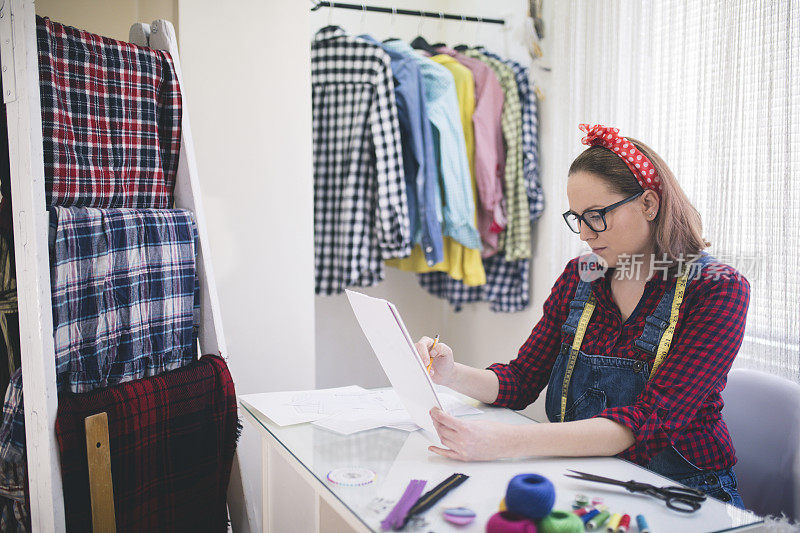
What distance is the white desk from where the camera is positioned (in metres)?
0.98

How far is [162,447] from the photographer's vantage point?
1.50 metres

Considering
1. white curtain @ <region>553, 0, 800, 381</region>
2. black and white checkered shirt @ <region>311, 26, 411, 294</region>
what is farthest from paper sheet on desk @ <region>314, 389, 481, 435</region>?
black and white checkered shirt @ <region>311, 26, 411, 294</region>

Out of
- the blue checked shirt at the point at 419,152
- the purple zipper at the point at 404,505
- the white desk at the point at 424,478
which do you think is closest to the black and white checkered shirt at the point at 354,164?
the blue checked shirt at the point at 419,152

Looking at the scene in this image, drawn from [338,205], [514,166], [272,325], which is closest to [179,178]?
[272,325]

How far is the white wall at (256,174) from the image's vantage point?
211 cm

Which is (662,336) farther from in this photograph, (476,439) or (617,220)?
(476,439)

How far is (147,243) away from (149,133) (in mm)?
271

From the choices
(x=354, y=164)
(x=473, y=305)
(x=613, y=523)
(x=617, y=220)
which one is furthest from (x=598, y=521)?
(x=473, y=305)

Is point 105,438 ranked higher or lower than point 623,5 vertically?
lower

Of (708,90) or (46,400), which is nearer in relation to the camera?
(46,400)

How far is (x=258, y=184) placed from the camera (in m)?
2.20

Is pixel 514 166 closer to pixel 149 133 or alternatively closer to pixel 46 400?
pixel 149 133

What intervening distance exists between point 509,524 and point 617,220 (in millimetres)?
813

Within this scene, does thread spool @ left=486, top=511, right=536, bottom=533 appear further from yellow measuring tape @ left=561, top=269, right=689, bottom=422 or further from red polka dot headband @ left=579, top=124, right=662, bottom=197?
red polka dot headband @ left=579, top=124, right=662, bottom=197
